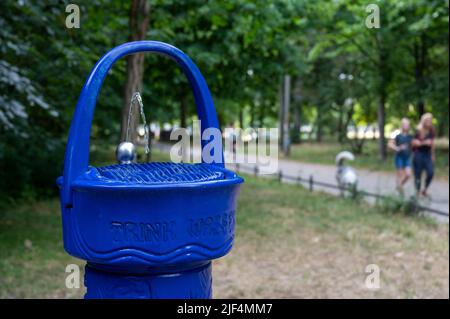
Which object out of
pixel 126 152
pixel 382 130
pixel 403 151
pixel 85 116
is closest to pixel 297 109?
pixel 382 130

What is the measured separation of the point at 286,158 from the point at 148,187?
26726 mm

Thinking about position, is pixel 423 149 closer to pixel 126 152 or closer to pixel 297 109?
pixel 126 152

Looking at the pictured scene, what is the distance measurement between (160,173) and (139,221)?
1.08 feet

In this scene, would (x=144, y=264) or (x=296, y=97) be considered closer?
(x=144, y=264)

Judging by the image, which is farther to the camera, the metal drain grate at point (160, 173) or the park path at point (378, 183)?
the park path at point (378, 183)

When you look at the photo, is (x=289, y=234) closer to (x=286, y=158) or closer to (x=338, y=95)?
(x=286, y=158)

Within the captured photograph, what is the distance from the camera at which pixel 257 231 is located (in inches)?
325

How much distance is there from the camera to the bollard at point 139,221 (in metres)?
1.76

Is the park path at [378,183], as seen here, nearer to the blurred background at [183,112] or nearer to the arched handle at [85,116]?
the blurred background at [183,112]

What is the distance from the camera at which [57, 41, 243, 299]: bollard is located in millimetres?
1761

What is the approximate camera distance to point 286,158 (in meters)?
28.2

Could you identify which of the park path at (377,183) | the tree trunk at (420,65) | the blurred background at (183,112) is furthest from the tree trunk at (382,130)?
the blurred background at (183,112)
